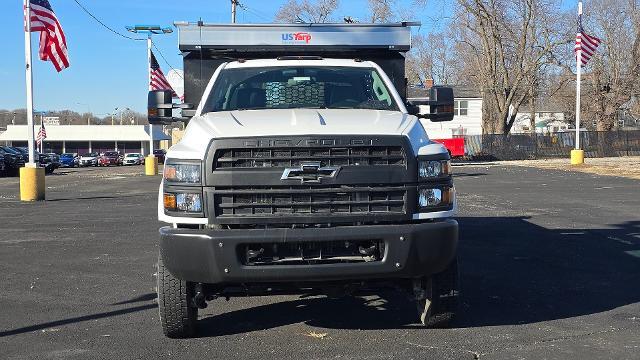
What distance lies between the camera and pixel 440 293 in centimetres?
518

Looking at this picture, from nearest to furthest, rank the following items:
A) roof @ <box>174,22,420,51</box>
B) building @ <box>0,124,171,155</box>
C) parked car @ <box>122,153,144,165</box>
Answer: roof @ <box>174,22,420,51</box> < parked car @ <box>122,153,144,165</box> < building @ <box>0,124,171,155</box>

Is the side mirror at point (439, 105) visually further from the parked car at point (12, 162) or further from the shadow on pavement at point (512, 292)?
the parked car at point (12, 162)

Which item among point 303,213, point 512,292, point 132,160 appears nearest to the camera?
point 303,213

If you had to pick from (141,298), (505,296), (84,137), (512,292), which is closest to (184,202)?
(141,298)

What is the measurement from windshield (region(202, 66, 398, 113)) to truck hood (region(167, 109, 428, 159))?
57 centimetres

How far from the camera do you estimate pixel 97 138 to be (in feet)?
321

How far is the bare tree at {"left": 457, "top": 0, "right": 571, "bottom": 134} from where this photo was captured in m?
49.8

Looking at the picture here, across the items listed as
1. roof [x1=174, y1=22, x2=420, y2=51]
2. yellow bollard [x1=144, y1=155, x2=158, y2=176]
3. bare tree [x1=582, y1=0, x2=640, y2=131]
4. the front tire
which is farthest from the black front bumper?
bare tree [x1=582, y1=0, x2=640, y2=131]

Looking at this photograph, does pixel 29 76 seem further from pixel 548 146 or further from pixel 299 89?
pixel 548 146

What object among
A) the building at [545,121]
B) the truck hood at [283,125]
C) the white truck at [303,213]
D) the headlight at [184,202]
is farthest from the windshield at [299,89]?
the building at [545,121]

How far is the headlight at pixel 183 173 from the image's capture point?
470 centimetres

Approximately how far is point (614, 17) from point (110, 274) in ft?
197

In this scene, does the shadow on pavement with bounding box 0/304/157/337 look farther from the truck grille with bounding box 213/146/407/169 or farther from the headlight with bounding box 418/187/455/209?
the headlight with bounding box 418/187/455/209

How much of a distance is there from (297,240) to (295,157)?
575 millimetres
